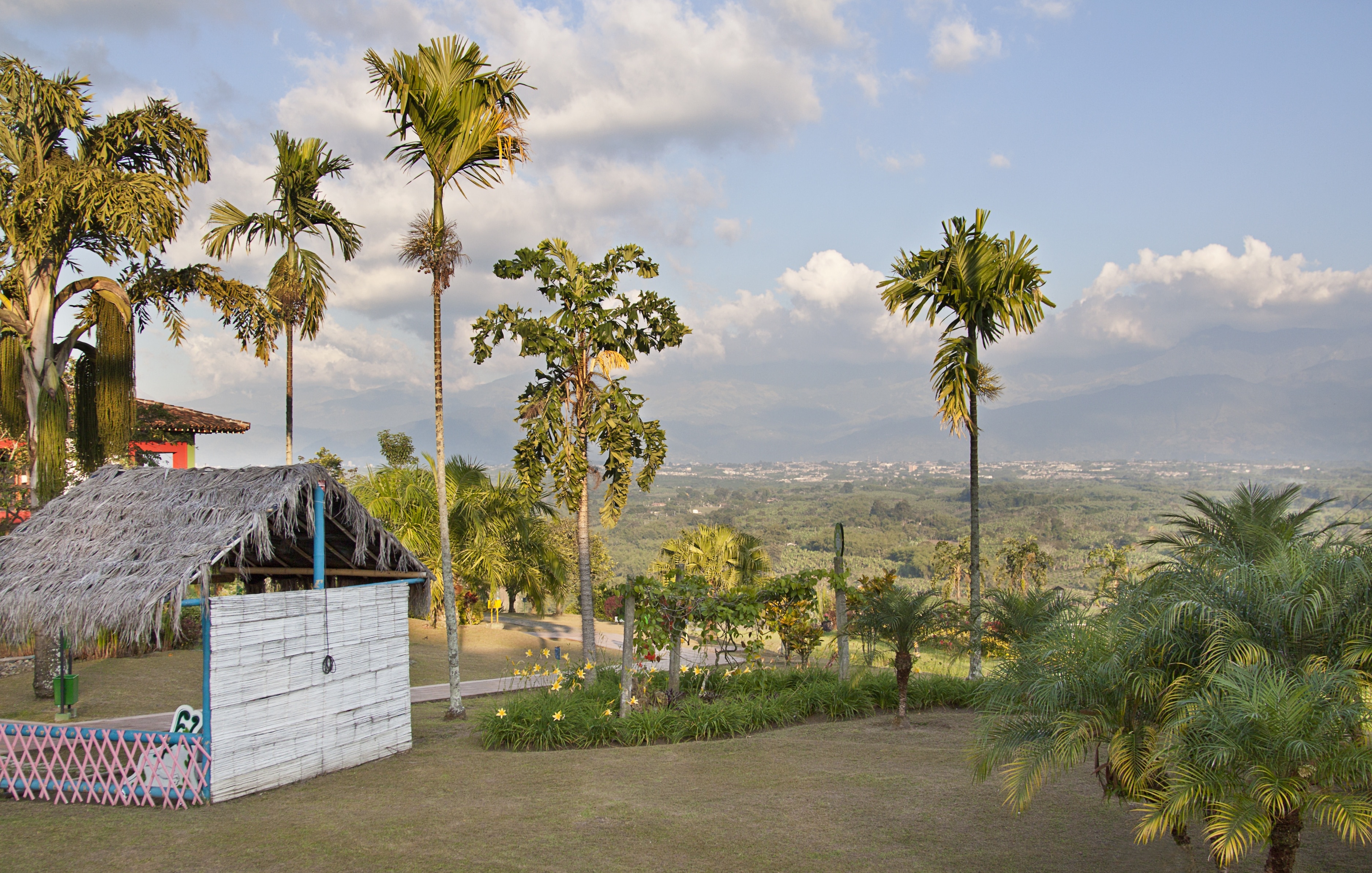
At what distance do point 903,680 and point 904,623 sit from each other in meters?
0.81

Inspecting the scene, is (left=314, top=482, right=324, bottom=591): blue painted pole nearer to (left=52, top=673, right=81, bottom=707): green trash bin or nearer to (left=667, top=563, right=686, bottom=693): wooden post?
(left=667, top=563, right=686, bottom=693): wooden post

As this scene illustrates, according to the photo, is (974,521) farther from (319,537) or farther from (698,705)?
(319,537)

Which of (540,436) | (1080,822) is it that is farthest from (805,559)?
(1080,822)

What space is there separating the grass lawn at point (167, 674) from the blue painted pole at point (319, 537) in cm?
564

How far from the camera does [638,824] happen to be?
7.71 m

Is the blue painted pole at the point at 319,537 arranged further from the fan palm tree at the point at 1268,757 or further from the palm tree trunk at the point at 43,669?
the fan palm tree at the point at 1268,757

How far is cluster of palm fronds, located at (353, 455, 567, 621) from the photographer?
2328cm

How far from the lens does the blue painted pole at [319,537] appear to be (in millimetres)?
10402

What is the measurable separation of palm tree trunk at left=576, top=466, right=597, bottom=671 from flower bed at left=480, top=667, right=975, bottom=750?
22.8 inches

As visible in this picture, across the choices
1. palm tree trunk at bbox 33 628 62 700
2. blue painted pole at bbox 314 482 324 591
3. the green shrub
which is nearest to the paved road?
the green shrub

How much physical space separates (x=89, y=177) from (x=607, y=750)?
12.4 meters

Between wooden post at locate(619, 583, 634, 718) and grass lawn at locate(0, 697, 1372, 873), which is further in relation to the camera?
wooden post at locate(619, 583, 634, 718)

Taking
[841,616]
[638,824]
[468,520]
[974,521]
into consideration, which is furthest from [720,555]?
[638,824]

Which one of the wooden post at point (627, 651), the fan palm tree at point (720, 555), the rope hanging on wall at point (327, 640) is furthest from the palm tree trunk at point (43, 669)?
the fan palm tree at point (720, 555)
